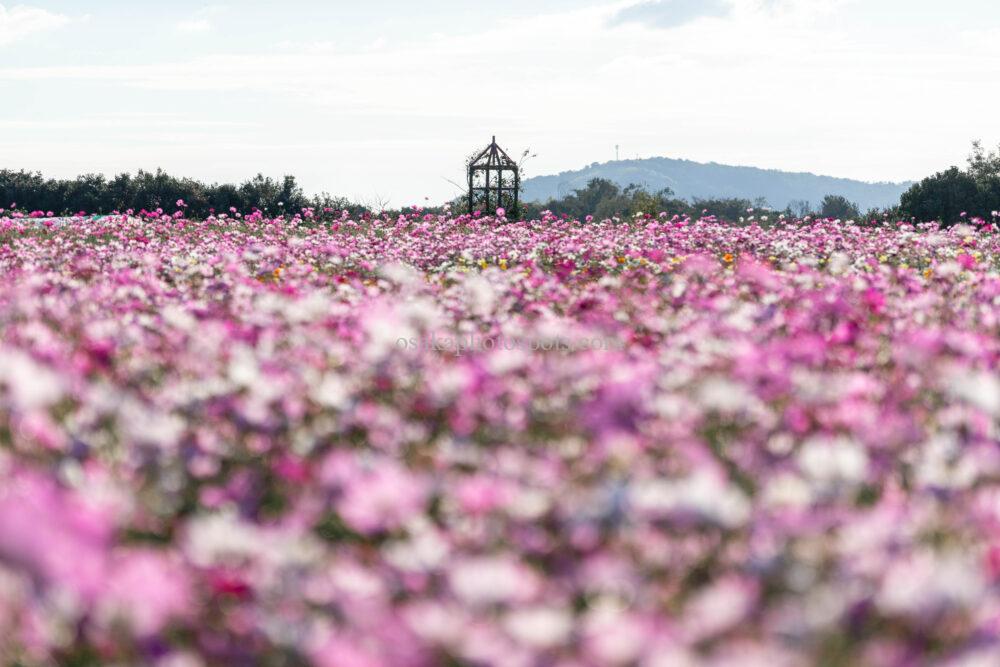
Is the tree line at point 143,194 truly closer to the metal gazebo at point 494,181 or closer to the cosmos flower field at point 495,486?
the metal gazebo at point 494,181

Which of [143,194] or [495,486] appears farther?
[143,194]

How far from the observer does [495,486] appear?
264 cm

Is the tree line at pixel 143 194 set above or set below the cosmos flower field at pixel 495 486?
above

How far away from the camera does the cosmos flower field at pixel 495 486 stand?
6.69 ft

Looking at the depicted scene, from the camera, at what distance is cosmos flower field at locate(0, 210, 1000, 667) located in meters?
2.04

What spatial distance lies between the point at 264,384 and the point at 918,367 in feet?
8.90

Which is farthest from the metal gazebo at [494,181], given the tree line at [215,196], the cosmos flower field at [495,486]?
the cosmos flower field at [495,486]

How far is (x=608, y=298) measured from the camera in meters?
6.50

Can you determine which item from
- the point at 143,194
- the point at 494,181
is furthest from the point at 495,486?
the point at 143,194

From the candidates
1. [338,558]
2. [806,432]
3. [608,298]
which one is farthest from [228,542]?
[608,298]

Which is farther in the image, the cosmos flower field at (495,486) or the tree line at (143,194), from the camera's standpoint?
the tree line at (143,194)

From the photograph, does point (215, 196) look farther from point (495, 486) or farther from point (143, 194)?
point (495, 486)

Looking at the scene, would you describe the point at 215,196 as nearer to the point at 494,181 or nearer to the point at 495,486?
the point at 494,181

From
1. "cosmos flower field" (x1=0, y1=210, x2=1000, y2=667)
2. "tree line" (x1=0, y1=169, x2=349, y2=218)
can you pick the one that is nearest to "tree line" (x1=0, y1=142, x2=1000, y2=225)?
"tree line" (x1=0, y1=169, x2=349, y2=218)
